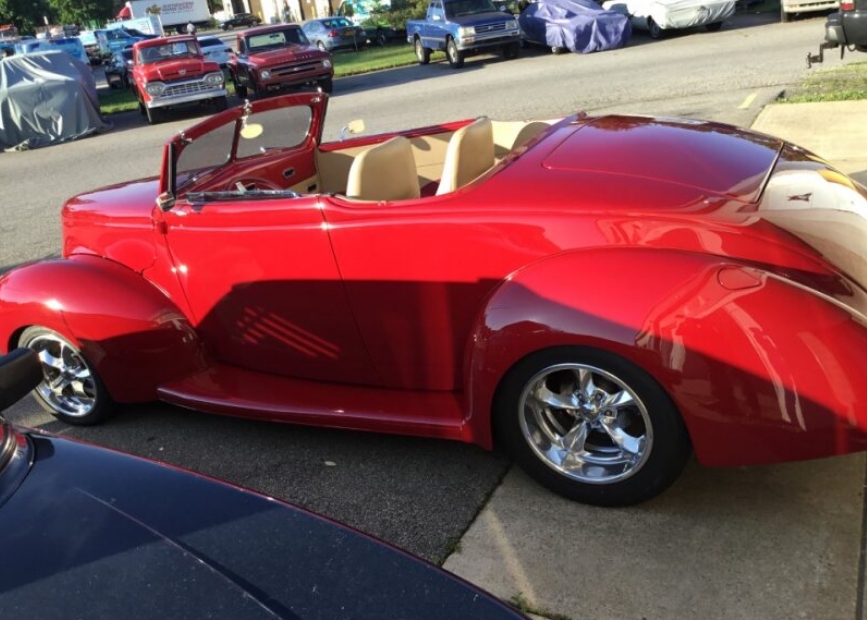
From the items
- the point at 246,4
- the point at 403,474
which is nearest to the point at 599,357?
the point at 403,474

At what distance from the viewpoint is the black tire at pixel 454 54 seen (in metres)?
19.5

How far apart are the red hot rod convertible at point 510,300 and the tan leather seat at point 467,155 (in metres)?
0.01

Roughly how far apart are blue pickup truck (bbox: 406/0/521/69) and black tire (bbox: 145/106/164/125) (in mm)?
7066

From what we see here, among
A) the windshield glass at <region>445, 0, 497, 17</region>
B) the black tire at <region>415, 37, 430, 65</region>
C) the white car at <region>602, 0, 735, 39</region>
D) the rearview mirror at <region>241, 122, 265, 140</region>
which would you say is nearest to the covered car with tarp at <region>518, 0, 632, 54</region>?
the white car at <region>602, 0, 735, 39</region>

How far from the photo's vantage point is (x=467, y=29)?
19188 millimetres

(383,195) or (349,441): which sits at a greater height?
(383,195)

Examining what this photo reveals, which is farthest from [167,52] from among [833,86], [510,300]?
[510,300]

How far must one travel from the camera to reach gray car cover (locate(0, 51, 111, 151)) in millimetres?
15805

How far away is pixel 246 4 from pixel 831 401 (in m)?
87.2

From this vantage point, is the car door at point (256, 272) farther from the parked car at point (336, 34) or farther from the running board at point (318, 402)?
the parked car at point (336, 34)

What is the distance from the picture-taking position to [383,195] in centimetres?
370

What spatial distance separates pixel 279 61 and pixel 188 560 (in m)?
17.6

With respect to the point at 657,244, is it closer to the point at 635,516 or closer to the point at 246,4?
the point at 635,516

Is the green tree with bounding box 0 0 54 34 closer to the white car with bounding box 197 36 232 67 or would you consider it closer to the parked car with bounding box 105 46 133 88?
the parked car with bounding box 105 46 133 88
